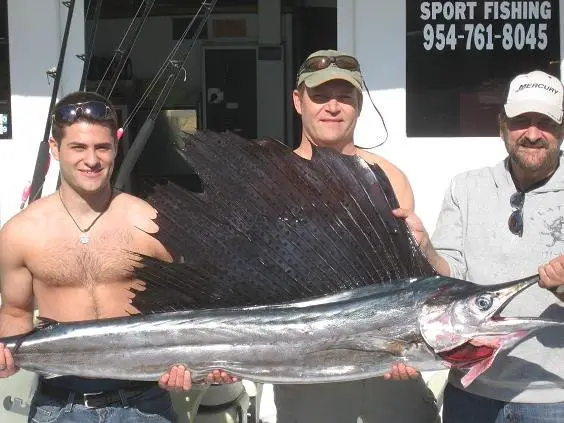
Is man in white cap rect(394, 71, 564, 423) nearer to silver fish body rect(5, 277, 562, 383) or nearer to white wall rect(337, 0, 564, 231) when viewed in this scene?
silver fish body rect(5, 277, 562, 383)

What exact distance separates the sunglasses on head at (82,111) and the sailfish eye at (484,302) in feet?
3.57

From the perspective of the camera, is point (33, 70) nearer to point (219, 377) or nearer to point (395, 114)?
point (395, 114)

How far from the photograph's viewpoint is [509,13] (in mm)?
3766

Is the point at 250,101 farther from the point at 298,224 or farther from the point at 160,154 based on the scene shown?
the point at 298,224

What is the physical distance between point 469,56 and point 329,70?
1.68 m

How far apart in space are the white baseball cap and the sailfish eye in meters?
0.50

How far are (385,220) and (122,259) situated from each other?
72cm

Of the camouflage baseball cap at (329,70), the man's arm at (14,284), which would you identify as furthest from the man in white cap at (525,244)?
the man's arm at (14,284)

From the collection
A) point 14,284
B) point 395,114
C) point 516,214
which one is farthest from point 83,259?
Result: point 395,114

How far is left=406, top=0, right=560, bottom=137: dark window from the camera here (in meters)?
3.76

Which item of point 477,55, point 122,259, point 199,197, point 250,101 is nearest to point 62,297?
point 122,259

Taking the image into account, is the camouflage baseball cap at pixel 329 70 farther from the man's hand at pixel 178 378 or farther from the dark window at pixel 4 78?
the dark window at pixel 4 78

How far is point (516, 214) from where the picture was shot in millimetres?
2102

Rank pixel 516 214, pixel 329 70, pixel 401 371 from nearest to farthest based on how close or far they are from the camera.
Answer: pixel 401 371, pixel 516 214, pixel 329 70
